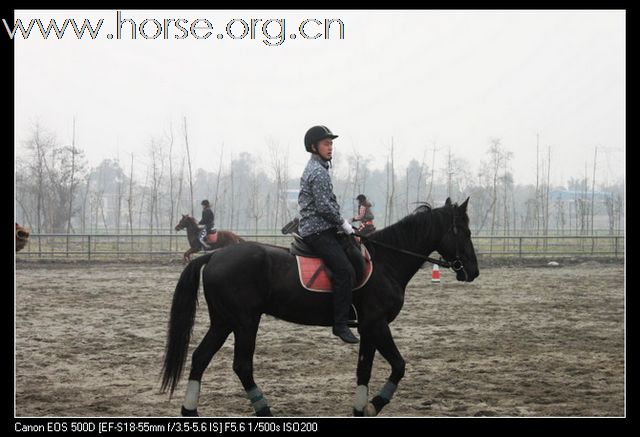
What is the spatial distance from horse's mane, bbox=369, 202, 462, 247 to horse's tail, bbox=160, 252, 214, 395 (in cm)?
172

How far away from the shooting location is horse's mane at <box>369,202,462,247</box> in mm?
6645

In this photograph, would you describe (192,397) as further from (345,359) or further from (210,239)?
(210,239)

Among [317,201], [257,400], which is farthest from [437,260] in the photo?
[257,400]

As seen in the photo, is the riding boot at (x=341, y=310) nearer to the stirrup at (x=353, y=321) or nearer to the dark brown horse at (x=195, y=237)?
the stirrup at (x=353, y=321)

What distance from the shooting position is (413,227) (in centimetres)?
671

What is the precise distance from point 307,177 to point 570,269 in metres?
17.0

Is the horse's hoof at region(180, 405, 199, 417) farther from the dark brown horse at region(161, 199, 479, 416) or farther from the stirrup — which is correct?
the stirrup

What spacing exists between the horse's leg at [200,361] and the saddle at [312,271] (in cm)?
80

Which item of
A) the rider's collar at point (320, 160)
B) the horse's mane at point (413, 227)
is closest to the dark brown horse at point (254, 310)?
the horse's mane at point (413, 227)

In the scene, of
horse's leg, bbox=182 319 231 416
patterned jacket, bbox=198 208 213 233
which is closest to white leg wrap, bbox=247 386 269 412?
horse's leg, bbox=182 319 231 416

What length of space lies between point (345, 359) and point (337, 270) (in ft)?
8.68

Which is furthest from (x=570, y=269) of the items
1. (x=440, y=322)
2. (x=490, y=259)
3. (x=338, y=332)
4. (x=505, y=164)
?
(x=505, y=164)
